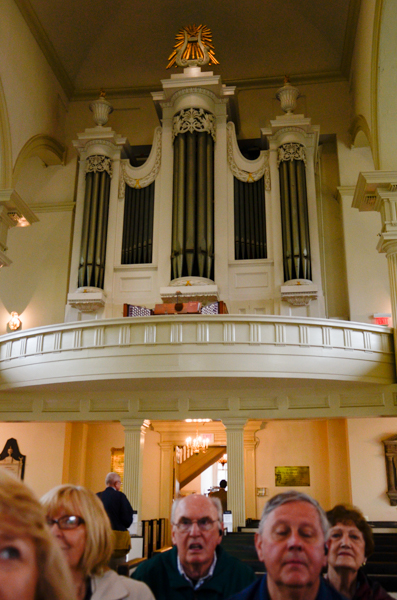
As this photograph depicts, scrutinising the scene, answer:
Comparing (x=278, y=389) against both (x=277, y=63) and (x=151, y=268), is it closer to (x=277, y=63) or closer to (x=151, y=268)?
(x=151, y=268)

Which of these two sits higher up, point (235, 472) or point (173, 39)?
point (173, 39)

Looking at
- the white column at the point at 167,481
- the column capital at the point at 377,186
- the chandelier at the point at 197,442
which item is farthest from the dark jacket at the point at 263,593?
the white column at the point at 167,481

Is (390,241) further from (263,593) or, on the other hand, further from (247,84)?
(263,593)

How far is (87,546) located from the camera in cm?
192

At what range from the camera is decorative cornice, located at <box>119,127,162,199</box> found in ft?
43.8

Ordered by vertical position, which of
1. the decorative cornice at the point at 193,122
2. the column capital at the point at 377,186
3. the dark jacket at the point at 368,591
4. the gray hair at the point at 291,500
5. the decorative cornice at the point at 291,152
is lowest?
the dark jacket at the point at 368,591

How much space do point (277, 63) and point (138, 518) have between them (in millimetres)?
11130

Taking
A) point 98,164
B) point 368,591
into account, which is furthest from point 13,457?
point 368,591

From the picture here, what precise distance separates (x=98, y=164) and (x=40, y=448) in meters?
6.28

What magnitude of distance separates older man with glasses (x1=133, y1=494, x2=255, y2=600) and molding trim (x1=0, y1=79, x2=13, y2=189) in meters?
10.5

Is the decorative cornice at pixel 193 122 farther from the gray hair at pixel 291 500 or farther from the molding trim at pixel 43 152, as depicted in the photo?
the gray hair at pixel 291 500

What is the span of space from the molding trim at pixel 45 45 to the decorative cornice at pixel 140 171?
10.2 feet

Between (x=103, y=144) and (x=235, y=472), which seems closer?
(x=235, y=472)

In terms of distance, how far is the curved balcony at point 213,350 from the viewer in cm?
907
